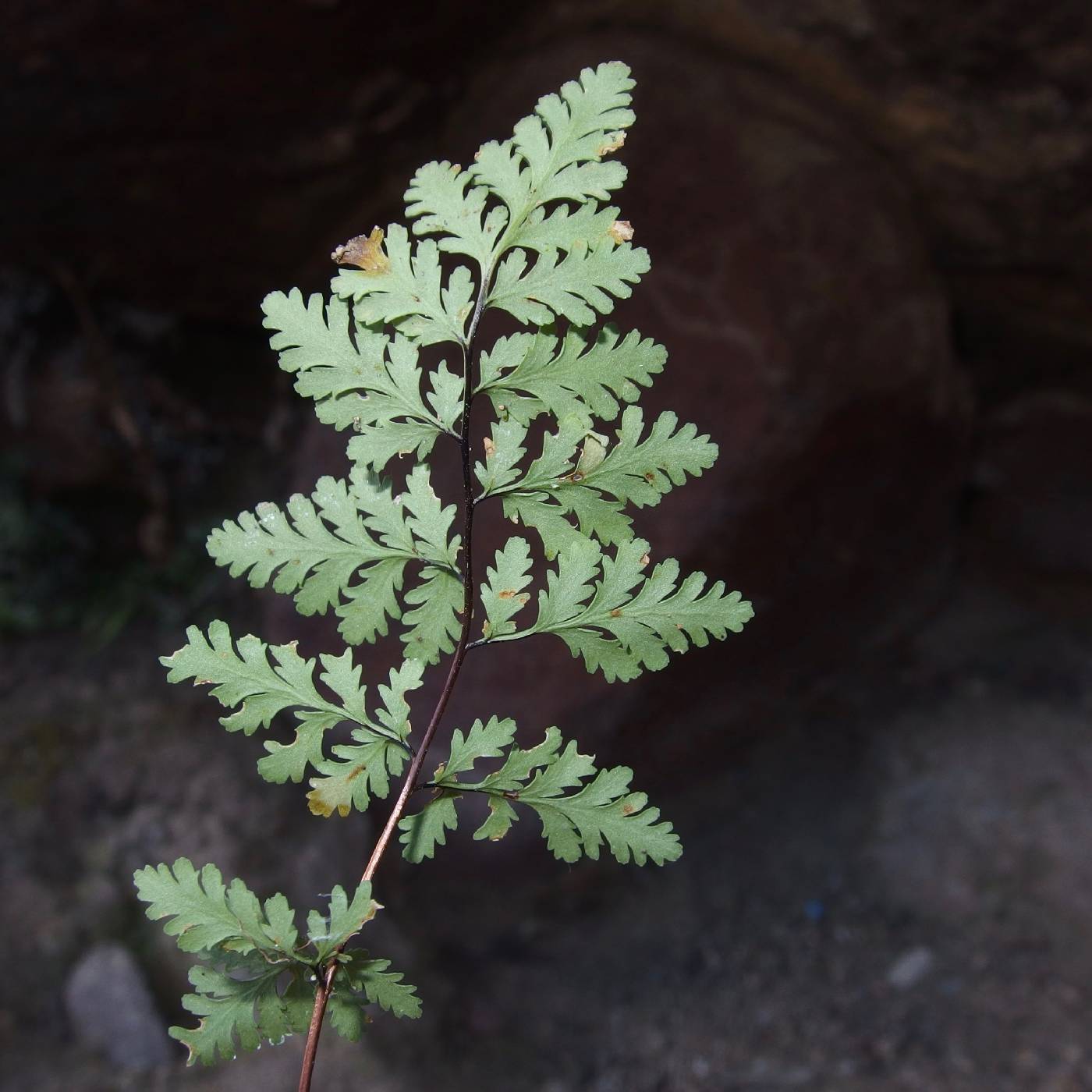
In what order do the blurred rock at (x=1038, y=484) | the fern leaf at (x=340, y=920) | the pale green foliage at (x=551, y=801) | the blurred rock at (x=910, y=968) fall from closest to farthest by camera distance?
the fern leaf at (x=340, y=920) < the pale green foliage at (x=551, y=801) < the blurred rock at (x=910, y=968) < the blurred rock at (x=1038, y=484)

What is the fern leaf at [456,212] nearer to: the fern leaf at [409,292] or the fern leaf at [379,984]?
the fern leaf at [409,292]

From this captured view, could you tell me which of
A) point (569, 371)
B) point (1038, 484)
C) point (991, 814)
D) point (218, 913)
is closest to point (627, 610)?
point (569, 371)

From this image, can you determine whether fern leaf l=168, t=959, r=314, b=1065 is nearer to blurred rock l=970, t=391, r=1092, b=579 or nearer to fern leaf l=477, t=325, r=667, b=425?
fern leaf l=477, t=325, r=667, b=425

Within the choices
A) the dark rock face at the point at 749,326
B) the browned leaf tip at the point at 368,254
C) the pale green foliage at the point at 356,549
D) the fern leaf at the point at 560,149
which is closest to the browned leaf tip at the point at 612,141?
the fern leaf at the point at 560,149

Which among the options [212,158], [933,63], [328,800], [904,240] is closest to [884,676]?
[904,240]

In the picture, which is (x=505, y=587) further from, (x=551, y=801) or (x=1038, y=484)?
(x=1038, y=484)

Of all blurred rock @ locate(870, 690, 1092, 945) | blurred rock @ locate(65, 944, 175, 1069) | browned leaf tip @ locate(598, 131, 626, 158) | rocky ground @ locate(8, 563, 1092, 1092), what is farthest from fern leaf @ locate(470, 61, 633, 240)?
blurred rock @ locate(870, 690, 1092, 945)
